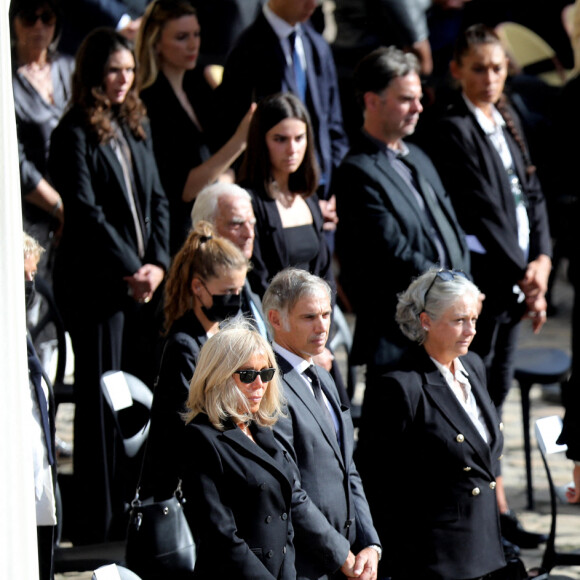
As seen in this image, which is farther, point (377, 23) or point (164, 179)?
point (377, 23)

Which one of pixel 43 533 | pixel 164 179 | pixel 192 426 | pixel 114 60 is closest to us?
pixel 192 426

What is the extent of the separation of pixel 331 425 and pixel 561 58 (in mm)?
7139

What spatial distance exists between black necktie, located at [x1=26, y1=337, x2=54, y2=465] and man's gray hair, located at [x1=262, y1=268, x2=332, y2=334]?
31.5 inches

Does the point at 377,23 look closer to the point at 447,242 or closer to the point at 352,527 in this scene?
the point at 447,242

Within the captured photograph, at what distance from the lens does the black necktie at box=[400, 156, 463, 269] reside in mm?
5777

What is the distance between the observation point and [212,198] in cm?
523

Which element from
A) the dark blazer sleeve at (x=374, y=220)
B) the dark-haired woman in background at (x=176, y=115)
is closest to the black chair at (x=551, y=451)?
the dark blazer sleeve at (x=374, y=220)

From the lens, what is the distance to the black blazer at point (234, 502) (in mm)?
3713

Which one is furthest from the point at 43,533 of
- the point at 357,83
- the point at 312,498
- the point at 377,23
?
the point at 377,23

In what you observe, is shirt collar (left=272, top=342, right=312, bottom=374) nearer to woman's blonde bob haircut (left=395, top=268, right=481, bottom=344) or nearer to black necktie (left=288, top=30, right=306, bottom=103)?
woman's blonde bob haircut (left=395, top=268, right=481, bottom=344)

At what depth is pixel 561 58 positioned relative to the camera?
10.7 m

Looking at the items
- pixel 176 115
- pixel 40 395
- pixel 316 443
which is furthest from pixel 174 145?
pixel 316 443

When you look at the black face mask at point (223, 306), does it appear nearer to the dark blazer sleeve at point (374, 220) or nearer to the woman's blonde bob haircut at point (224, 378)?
the woman's blonde bob haircut at point (224, 378)

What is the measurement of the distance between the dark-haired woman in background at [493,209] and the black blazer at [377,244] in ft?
1.40
